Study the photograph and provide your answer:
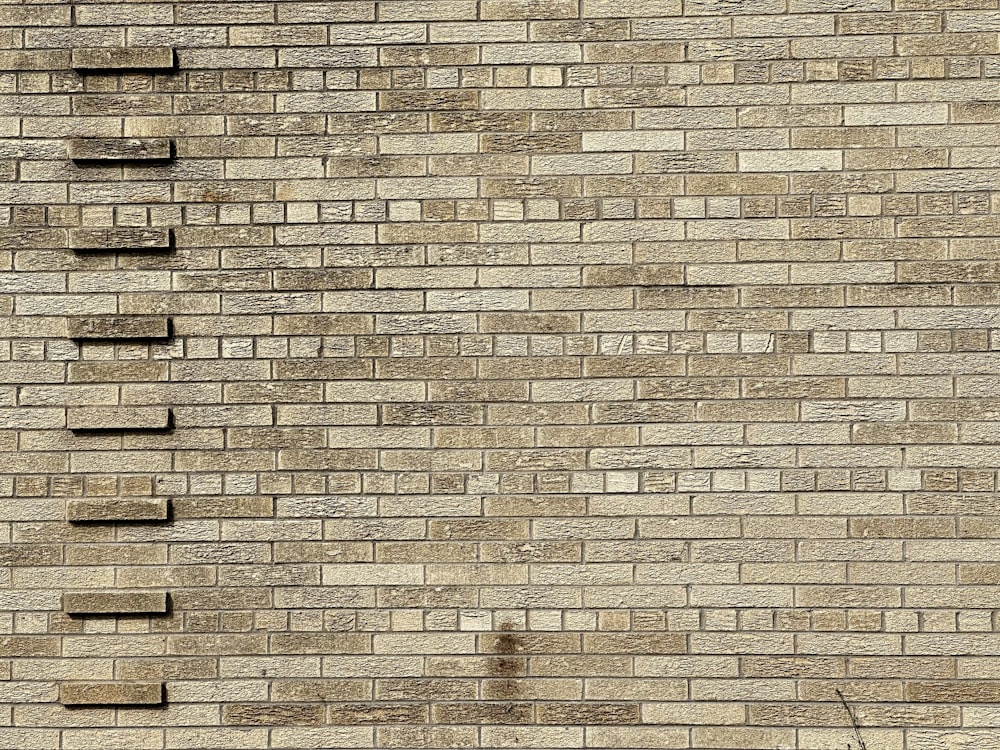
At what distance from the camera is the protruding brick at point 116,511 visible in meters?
3.18

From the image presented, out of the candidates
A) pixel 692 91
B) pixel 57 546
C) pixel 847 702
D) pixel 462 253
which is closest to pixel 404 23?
pixel 462 253

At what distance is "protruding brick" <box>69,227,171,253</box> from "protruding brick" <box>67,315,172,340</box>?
25cm

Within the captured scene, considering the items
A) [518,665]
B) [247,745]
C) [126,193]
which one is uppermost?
[126,193]

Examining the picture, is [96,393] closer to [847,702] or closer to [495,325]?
[495,325]

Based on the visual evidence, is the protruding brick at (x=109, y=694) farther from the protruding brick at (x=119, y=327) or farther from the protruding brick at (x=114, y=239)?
the protruding brick at (x=114, y=239)

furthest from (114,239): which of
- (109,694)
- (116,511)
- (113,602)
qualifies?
(109,694)

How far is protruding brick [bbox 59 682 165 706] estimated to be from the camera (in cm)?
317

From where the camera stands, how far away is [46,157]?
3.23 m

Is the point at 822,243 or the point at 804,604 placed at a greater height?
the point at 822,243

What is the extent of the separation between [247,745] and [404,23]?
104 inches

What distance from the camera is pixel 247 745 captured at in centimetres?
319

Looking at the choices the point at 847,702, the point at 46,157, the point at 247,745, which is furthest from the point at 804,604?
the point at 46,157

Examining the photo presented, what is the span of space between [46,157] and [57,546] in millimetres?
1391

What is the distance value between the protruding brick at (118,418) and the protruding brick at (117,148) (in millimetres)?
895
